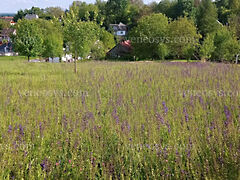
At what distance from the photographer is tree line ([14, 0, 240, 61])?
47.8 ft

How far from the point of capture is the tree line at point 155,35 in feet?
47.8

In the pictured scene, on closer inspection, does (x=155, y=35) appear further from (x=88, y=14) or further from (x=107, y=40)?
(x=88, y=14)

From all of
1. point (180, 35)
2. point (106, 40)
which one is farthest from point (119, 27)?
point (180, 35)

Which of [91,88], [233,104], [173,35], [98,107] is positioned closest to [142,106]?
[98,107]

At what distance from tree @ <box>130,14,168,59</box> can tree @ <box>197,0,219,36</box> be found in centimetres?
1365

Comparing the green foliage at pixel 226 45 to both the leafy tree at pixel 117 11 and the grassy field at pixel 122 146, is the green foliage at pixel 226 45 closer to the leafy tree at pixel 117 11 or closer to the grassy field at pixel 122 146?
the grassy field at pixel 122 146

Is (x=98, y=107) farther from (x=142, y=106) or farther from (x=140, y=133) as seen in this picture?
(x=140, y=133)

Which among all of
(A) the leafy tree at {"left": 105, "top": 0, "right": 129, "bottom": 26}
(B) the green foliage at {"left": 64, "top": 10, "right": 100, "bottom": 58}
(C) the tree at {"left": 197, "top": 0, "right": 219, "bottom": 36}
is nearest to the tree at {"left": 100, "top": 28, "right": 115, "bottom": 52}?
(C) the tree at {"left": 197, "top": 0, "right": 219, "bottom": 36}

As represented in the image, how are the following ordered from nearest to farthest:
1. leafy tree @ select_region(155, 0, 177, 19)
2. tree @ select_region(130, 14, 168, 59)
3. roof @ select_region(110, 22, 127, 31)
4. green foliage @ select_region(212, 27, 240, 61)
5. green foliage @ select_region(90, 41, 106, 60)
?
green foliage @ select_region(212, 27, 240, 61), tree @ select_region(130, 14, 168, 59), green foliage @ select_region(90, 41, 106, 60), leafy tree @ select_region(155, 0, 177, 19), roof @ select_region(110, 22, 127, 31)

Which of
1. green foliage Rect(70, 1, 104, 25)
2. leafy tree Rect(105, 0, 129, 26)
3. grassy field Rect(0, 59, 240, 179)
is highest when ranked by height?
leafy tree Rect(105, 0, 129, 26)

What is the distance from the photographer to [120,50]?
51.8 meters

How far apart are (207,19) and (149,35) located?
18347 mm

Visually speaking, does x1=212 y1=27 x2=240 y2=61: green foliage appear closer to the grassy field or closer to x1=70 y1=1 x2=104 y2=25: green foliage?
x1=70 y1=1 x2=104 y2=25: green foliage

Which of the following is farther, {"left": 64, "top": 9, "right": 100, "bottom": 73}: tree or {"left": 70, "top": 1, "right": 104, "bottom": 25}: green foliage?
{"left": 70, "top": 1, "right": 104, "bottom": 25}: green foliage
